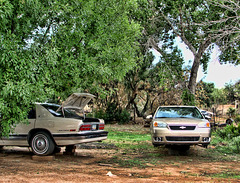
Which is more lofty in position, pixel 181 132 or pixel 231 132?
pixel 181 132

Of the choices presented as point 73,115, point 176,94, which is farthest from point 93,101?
point 73,115

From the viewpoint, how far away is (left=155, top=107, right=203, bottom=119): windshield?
11.1m

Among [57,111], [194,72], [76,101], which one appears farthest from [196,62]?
[57,111]

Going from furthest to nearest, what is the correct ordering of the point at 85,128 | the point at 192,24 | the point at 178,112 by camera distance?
the point at 192,24 → the point at 178,112 → the point at 85,128

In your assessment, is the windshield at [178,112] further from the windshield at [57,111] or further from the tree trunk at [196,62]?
the tree trunk at [196,62]

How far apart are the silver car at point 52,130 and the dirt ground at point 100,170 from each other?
50 cm

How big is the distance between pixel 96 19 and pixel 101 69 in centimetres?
173

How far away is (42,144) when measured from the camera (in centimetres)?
928

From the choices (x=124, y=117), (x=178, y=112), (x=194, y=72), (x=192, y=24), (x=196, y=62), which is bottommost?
(x=124, y=117)

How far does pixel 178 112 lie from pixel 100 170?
4.84 m

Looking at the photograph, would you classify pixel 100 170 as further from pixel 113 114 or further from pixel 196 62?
pixel 113 114

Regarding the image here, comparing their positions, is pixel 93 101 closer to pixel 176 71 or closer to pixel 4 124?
pixel 176 71

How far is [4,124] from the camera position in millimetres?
7727

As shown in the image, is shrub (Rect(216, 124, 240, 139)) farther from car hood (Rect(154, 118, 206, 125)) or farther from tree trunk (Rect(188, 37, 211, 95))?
tree trunk (Rect(188, 37, 211, 95))
